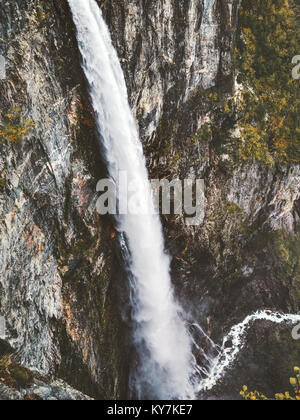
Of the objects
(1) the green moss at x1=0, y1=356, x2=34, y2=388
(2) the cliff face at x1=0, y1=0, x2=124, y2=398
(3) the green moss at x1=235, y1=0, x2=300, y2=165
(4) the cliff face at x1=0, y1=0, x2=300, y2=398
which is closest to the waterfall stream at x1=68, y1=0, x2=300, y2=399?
(4) the cliff face at x1=0, y1=0, x2=300, y2=398

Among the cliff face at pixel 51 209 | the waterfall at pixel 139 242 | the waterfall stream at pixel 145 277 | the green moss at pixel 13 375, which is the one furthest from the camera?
the waterfall stream at pixel 145 277

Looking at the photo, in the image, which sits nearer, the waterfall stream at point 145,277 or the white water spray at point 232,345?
the waterfall stream at point 145,277

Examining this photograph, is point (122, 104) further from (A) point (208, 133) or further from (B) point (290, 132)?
(B) point (290, 132)

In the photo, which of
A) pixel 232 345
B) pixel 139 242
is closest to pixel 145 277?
pixel 139 242

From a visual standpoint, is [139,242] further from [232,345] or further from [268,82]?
[268,82]

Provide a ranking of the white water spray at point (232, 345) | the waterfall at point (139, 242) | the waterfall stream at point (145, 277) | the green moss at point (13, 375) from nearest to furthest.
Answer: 1. the green moss at point (13, 375)
2. the waterfall at point (139, 242)
3. the waterfall stream at point (145, 277)
4. the white water spray at point (232, 345)

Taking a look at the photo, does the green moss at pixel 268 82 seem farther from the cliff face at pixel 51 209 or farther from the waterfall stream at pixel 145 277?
the cliff face at pixel 51 209

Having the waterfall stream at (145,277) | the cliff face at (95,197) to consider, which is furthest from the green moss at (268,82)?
the waterfall stream at (145,277)
